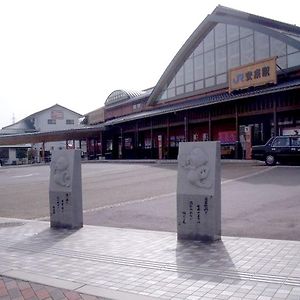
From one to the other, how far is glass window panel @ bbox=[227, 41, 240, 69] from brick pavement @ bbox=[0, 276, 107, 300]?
2949cm

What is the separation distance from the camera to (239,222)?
27.2ft

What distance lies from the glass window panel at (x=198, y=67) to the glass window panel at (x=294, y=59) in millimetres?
9236

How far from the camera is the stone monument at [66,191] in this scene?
8727mm

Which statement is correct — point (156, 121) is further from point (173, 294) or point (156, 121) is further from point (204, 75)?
point (173, 294)

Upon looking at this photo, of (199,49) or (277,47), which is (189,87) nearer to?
(199,49)

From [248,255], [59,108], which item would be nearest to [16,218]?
[248,255]

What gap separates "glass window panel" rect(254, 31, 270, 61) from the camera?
29948 millimetres

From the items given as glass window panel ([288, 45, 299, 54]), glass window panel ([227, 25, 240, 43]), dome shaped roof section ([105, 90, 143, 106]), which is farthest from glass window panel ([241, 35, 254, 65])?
dome shaped roof section ([105, 90, 143, 106])

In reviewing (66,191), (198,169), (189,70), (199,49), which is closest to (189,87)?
(189,70)

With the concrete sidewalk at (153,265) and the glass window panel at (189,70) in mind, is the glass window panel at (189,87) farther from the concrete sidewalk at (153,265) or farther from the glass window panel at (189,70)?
the concrete sidewalk at (153,265)

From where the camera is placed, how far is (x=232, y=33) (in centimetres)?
3309

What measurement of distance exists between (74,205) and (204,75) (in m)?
28.8

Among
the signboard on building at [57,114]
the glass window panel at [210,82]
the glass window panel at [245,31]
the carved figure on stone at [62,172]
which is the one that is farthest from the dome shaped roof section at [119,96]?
the carved figure on stone at [62,172]

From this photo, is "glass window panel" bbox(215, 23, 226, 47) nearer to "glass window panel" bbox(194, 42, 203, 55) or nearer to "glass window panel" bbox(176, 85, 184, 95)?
"glass window panel" bbox(194, 42, 203, 55)
